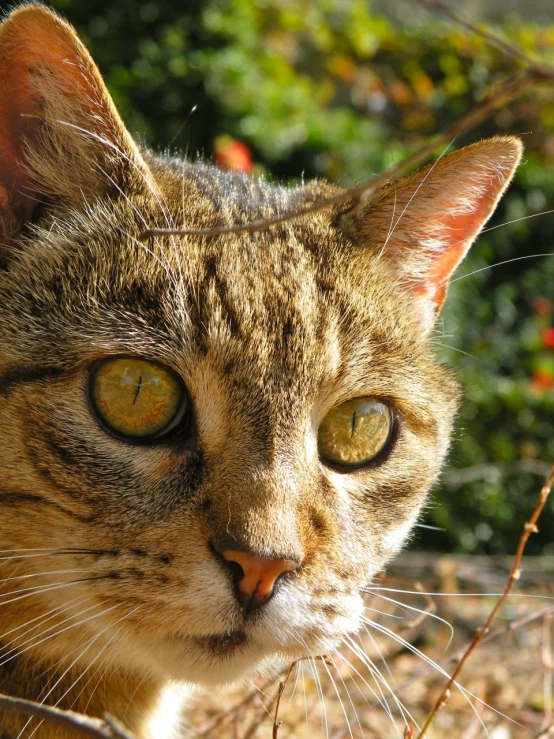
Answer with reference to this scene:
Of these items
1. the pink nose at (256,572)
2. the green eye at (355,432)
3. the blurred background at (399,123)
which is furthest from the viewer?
the blurred background at (399,123)

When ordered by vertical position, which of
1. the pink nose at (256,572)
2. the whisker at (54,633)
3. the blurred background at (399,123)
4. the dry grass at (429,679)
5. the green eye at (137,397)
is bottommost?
the dry grass at (429,679)

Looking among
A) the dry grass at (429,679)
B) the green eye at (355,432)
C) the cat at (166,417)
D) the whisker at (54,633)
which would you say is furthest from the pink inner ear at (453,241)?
the whisker at (54,633)

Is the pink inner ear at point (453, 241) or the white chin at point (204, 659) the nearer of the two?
the white chin at point (204, 659)

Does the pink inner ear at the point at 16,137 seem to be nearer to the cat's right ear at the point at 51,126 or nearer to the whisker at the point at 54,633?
the cat's right ear at the point at 51,126

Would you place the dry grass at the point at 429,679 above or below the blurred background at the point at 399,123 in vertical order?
below

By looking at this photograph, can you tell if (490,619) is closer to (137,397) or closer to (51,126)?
(137,397)

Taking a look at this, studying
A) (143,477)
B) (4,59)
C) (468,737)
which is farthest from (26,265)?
(468,737)

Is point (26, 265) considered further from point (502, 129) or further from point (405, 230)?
point (502, 129)
